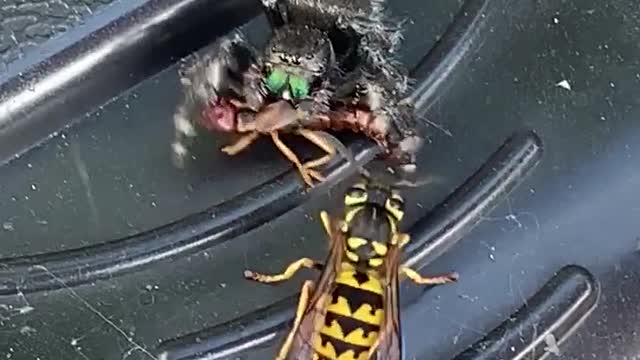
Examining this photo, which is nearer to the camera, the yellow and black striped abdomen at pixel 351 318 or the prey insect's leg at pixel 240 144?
the yellow and black striped abdomen at pixel 351 318

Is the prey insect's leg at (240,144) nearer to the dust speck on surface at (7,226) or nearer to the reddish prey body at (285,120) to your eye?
the reddish prey body at (285,120)

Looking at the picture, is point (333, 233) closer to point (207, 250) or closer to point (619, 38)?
point (207, 250)

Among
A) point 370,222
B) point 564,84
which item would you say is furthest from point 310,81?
point 564,84

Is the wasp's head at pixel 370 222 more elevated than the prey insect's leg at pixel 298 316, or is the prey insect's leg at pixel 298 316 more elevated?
the wasp's head at pixel 370 222

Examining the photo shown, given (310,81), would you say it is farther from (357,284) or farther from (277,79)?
(357,284)

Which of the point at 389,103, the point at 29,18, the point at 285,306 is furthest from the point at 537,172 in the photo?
the point at 29,18

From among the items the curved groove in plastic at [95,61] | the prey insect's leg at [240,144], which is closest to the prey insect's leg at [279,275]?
the prey insect's leg at [240,144]
